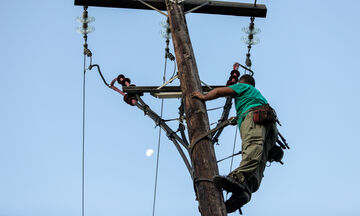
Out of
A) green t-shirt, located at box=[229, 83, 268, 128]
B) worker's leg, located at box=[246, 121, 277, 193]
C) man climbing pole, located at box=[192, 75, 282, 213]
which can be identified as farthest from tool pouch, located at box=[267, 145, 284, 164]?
green t-shirt, located at box=[229, 83, 268, 128]

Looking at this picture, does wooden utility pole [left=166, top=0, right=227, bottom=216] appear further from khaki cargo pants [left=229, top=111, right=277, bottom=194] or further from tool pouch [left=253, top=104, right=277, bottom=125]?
tool pouch [left=253, top=104, right=277, bottom=125]

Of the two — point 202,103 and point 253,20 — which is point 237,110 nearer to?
point 202,103

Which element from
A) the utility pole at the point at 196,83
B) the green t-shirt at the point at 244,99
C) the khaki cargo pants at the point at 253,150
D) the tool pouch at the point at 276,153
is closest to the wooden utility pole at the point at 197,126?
the utility pole at the point at 196,83

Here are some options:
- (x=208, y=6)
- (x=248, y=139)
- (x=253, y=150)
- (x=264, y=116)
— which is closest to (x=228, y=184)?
(x=253, y=150)

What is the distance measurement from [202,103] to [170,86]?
4.66 ft

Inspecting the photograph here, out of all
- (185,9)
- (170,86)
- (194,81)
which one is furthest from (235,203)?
(185,9)

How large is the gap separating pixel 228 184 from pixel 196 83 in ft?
4.22

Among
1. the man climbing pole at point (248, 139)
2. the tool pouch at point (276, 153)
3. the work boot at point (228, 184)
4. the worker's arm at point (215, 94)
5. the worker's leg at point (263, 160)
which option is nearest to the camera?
the work boot at point (228, 184)

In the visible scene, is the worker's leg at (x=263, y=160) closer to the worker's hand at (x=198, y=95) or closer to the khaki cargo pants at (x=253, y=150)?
the khaki cargo pants at (x=253, y=150)

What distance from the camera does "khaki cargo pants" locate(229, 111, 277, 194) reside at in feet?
16.5

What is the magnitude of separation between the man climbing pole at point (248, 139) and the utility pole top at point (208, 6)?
1.97 metres

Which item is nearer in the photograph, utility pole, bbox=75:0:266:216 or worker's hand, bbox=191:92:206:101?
utility pole, bbox=75:0:266:216

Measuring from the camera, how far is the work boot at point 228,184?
479cm

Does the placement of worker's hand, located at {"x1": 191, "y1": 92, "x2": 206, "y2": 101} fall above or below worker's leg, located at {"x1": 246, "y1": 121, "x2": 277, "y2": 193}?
above
